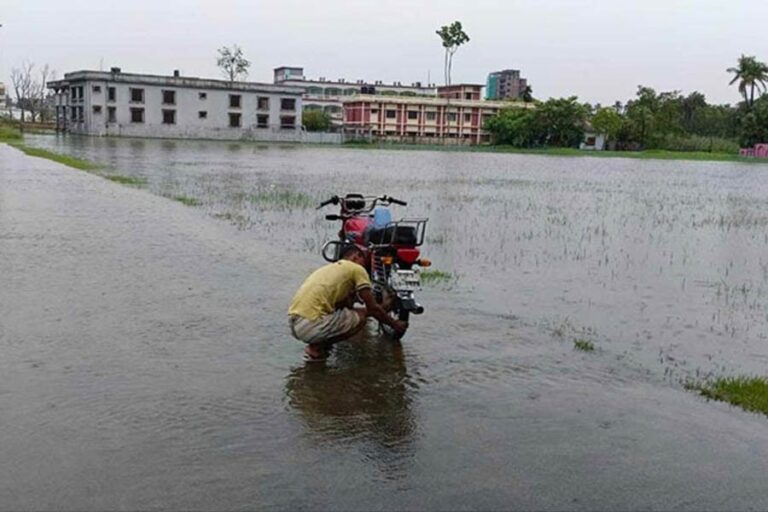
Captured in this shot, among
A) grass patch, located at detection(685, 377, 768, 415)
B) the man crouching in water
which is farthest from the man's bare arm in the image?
grass patch, located at detection(685, 377, 768, 415)

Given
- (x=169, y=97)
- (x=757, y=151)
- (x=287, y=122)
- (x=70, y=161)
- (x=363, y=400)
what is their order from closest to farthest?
1. (x=363, y=400)
2. (x=70, y=161)
3. (x=169, y=97)
4. (x=757, y=151)
5. (x=287, y=122)

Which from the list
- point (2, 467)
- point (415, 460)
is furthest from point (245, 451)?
point (2, 467)

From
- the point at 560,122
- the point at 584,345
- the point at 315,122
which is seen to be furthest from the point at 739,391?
the point at 315,122

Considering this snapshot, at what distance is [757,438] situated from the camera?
5102 mm

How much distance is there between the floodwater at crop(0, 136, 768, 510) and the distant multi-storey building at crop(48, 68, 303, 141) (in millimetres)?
63810

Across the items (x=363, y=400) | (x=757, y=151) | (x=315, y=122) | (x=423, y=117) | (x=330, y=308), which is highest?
(x=423, y=117)

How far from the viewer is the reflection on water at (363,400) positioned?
189 inches

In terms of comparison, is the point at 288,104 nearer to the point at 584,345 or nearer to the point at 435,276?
the point at 435,276

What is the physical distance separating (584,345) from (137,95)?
73.9m

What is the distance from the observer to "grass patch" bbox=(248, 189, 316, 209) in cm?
1902

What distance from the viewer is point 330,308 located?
6312 millimetres

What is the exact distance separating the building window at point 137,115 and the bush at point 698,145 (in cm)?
5244

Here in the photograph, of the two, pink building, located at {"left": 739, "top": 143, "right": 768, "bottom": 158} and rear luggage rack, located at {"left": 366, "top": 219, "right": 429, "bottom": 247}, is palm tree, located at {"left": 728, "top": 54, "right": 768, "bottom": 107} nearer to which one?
pink building, located at {"left": 739, "top": 143, "right": 768, "bottom": 158}

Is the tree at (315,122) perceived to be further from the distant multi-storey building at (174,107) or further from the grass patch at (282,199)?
the grass patch at (282,199)
